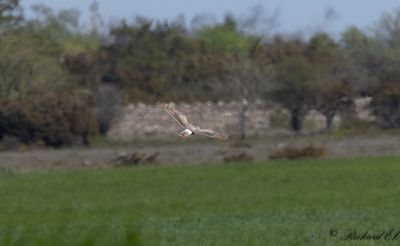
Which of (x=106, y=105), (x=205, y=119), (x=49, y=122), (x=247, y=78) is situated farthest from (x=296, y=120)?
(x=49, y=122)

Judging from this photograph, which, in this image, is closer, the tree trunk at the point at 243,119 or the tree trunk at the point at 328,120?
the tree trunk at the point at 328,120

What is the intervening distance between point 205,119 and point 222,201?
83.7ft

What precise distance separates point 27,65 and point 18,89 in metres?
1.50

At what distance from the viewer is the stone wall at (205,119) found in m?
53.7

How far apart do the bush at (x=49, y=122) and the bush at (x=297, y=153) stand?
984 cm

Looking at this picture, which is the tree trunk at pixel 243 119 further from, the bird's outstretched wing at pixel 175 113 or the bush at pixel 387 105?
the bird's outstretched wing at pixel 175 113

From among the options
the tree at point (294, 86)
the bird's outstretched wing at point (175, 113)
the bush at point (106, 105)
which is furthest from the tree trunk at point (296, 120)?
the bird's outstretched wing at point (175, 113)

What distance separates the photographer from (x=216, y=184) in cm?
3419

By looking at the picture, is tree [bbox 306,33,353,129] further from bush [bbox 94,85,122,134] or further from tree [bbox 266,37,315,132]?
bush [bbox 94,85,122,134]

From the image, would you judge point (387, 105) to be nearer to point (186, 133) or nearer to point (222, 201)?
point (222, 201)

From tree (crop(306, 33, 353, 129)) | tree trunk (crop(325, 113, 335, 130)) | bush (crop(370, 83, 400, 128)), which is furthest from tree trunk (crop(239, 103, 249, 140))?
bush (crop(370, 83, 400, 128))

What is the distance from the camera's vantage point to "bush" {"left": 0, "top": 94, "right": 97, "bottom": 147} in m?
50.6

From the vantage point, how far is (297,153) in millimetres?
43969

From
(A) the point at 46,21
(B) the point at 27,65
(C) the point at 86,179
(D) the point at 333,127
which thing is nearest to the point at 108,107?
(B) the point at 27,65
